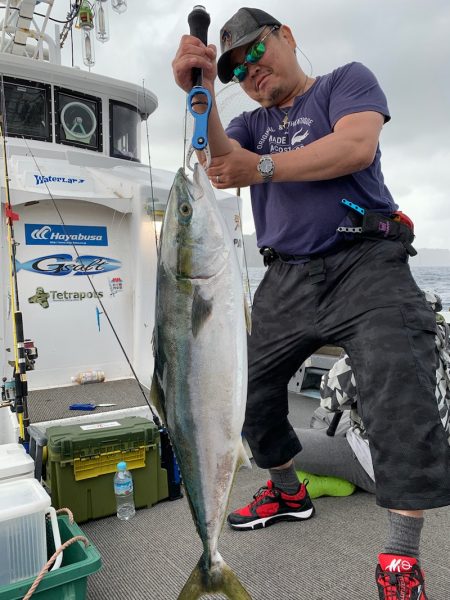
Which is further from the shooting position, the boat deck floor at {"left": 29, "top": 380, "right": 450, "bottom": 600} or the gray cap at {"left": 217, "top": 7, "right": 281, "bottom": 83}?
the boat deck floor at {"left": 29, "top": 380, "right": 450, "bottom": 600}

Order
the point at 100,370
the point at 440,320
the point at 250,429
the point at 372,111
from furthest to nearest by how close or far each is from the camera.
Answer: the point at 100,370 → the point at 440,320 → the point at 250,429 → the point at 372,111

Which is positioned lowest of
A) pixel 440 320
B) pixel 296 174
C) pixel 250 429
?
pixel 250 429

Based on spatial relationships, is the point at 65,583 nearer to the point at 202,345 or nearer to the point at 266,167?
the point at 202,345

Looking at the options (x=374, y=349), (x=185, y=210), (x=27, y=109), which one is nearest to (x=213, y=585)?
(x=374, y=349)

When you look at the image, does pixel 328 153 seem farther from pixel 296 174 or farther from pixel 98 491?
pixel 98 491

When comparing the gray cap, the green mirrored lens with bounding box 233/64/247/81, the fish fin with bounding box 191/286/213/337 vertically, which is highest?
the gray cap

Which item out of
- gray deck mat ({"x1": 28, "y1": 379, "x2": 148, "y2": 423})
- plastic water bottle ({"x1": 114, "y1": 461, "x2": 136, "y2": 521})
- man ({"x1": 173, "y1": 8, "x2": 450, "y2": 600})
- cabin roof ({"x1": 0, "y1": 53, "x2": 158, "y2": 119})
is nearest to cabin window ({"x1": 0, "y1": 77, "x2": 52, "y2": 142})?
cabin roof ({"x1": 0, "y1": 53, "x2": 158, "y2": 119})

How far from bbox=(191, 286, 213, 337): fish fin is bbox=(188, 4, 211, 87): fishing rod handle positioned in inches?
31.7

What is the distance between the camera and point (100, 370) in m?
5.90

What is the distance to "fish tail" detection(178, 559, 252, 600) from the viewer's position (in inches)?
67.6

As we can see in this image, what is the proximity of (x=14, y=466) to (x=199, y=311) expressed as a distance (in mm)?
1725

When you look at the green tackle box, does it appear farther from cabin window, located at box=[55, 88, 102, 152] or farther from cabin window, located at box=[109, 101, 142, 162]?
cabin window, located at box=[109, 101, 142, 162]

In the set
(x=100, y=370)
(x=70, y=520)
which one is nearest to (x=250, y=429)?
(x=70, y=520)

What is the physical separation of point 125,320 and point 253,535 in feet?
11.5
